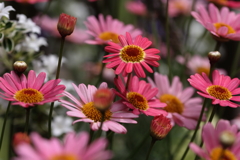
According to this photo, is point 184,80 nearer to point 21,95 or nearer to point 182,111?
point 182,111

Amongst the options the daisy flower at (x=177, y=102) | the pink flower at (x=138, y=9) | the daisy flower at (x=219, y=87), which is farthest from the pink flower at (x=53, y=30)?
the daisy flower at (x=219, y=87)

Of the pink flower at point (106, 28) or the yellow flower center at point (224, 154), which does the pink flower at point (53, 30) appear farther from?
the yellow flower center at point (224, 154)

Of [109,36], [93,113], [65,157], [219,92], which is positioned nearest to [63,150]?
[65,157]

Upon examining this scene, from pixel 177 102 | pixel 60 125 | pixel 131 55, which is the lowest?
pixel 60 125

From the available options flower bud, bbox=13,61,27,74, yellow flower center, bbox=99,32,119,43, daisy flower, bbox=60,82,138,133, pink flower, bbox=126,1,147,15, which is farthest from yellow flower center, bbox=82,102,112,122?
pink flower, bbox=126,1,147,15

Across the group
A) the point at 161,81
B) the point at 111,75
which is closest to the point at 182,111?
the point at 161,81

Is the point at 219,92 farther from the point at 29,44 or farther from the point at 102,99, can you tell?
the point at 29,44
